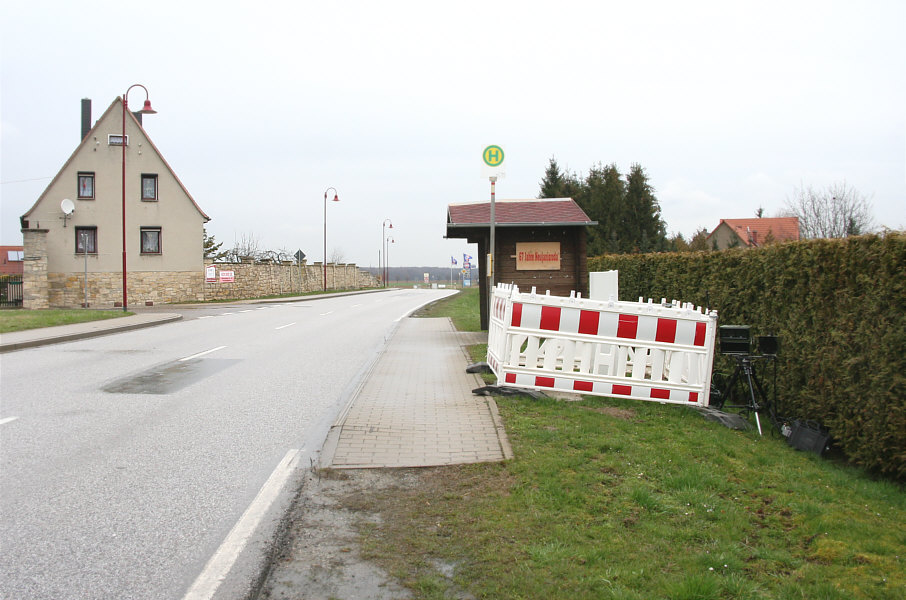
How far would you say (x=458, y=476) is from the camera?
17.9 feet

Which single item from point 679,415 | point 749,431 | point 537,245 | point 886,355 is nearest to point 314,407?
point 679,415

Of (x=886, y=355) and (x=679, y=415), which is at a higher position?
(x=886, y=355)

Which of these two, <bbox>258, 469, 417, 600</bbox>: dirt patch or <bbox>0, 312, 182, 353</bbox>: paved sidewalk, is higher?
<bbox>258, 469, 417, 600</bbox>: dirt patch

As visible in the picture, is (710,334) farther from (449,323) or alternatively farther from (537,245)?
(449,323)

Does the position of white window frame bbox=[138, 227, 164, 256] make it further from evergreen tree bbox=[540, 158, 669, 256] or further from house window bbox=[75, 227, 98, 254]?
evergreen tree bbox=[540, 158, 669, 256]

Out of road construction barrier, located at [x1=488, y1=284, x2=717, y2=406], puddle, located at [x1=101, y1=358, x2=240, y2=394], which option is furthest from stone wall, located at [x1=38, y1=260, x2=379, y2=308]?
road construction barrier, located at [x1=488, y1=284, x2=717, y2=406]

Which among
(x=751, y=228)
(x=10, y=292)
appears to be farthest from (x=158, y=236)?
(x=751, y=228)

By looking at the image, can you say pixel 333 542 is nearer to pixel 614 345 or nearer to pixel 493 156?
pixel 614 345

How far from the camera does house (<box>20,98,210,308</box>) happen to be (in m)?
39.9

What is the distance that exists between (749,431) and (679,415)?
771 millimetres

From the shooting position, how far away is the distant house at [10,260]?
8600 centimetres

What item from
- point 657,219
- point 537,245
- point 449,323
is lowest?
point 449,323

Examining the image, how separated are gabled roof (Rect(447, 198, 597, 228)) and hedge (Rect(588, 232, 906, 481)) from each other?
27.3 feet

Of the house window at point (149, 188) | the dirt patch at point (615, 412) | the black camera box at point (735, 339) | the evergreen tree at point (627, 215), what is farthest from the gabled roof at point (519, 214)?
the house window at point (149, 188)
